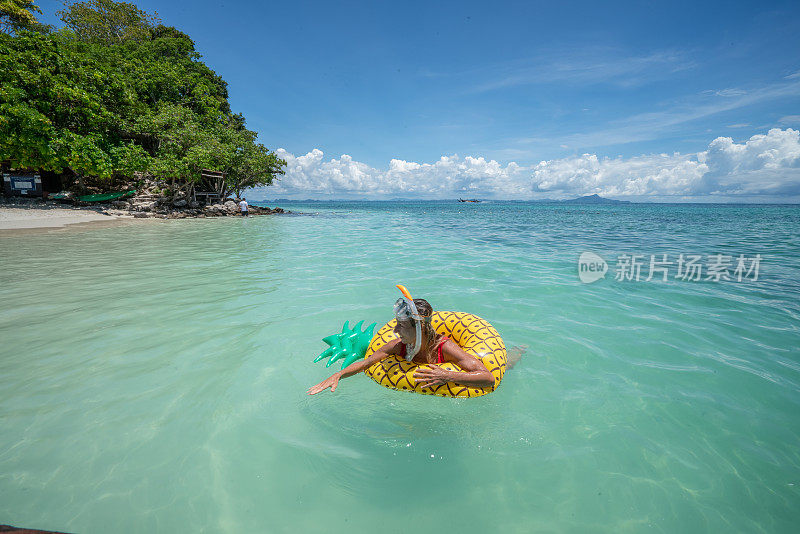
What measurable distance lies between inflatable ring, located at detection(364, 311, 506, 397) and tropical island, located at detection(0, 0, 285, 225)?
2492cm

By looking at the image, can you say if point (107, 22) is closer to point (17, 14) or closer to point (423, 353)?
point (17, 14)

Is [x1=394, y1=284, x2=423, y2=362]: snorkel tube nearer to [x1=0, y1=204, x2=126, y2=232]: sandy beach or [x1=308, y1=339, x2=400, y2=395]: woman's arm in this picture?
[x1=308, y1=339, x2=400, y2=395]: woman's arm

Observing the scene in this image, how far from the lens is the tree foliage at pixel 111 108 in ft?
58.4

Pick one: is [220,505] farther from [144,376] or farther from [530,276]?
[530,276]

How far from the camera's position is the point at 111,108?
74.0 feet

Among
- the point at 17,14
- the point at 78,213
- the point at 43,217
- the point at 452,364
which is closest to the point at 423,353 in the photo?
the point at 452,364

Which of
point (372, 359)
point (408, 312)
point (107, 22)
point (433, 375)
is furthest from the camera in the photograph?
point (107, 22)

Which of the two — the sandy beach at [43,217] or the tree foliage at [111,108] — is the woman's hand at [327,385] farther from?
the tree foliage at [111,108]

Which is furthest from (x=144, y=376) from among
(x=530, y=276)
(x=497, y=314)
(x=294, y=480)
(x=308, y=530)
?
(x=530, y=276)

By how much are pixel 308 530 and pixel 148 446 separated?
5.38 ft

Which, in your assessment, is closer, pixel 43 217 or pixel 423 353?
pixel 423 353

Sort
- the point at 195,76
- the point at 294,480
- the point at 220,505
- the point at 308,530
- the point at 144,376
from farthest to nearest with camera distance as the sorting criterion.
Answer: the point at 195,76
the point at 144,376
the point at 294,480
the point at 220,505
the point at 308,530

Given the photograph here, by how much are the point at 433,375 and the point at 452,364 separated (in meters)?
0.37

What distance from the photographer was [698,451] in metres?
2.80
